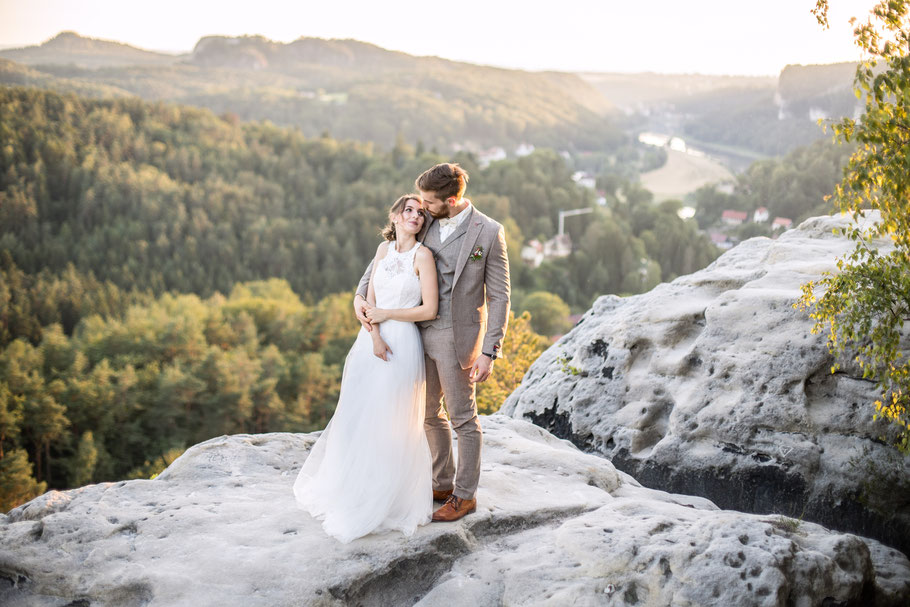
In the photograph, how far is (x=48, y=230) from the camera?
218 feet

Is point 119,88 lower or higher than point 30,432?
higher

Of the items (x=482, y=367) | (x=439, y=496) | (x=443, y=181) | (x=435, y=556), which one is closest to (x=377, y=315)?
(x=482, y=367)

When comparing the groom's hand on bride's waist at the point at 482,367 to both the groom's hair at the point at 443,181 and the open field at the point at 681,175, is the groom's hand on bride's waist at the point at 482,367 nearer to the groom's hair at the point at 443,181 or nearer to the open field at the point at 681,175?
the groom's hair at the point at 443,181

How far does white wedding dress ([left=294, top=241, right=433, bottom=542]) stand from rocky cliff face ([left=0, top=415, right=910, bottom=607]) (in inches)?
5.8

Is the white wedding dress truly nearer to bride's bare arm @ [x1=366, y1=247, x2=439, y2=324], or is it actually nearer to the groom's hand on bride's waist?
bride's bare arm @ [x1=366, y1=247, x2=439, y2=324]

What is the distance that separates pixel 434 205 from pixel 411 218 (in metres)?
0.17

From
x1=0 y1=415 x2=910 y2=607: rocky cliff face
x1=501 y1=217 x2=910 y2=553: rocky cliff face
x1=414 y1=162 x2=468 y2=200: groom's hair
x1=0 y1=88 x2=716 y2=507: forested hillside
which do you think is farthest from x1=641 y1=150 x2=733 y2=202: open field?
x1=414 y1=162 x2=468 y2=200: groom's hair

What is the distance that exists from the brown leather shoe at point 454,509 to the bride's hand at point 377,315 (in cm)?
128

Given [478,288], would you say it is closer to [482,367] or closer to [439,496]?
[482,367]

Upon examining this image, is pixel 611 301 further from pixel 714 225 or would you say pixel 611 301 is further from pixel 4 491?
pixel 714 225

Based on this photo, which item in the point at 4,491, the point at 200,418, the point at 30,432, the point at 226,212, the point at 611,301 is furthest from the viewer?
the point at 226,212

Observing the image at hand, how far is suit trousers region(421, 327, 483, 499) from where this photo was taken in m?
4.71

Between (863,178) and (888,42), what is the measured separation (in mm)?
738

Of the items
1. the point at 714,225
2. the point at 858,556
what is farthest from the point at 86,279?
the point at 858,556
